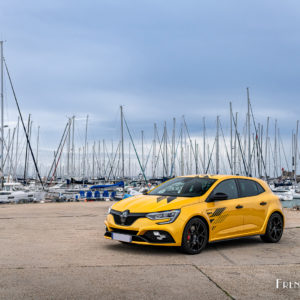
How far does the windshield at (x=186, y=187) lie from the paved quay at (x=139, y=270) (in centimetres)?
115

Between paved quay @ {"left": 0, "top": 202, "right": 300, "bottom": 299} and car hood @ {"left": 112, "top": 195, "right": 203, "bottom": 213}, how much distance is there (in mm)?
823

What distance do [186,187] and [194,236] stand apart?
129 cm

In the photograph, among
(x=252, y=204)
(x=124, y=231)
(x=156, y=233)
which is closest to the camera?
(x=156, y=233)

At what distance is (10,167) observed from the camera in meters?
46.5

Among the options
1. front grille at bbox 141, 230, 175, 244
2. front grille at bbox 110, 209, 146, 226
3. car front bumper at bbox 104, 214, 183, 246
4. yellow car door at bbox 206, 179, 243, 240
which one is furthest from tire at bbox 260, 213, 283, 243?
front grille at bbox 110, 209, 146, 226

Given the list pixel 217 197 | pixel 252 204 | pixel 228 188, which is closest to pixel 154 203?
pixel 217 197

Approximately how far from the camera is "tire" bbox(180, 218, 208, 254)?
794 cm

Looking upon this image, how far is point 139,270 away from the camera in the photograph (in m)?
6.61

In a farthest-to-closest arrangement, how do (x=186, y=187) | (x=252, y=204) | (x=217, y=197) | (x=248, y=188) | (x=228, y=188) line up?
(x=248, y=188), (x=252, y=204), (x=228, y=188), (x=186, y=187), (x=217, y=197)

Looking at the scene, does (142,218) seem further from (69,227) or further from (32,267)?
(69,227)

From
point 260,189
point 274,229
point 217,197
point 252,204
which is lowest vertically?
point 274,229

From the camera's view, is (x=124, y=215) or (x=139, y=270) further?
(x=124, y=215)

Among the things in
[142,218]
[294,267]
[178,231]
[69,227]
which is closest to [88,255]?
[142,218]

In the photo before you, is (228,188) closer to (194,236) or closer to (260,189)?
(260,189)
